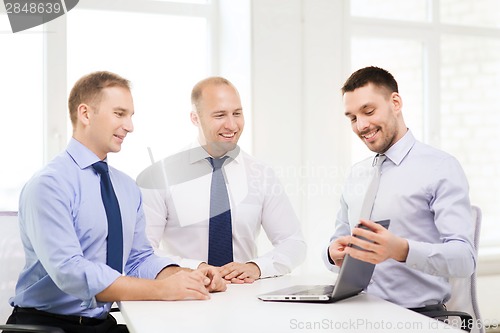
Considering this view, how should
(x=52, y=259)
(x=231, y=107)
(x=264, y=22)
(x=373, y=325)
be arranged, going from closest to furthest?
(x=373, y=325), (x=52, y=259), (x=231, y=107), (x=264, y=22)

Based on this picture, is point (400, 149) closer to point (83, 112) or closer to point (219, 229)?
point (219, 229)

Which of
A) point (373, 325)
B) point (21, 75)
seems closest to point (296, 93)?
point (21, 75)

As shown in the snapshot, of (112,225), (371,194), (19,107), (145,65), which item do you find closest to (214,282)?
(112,225)

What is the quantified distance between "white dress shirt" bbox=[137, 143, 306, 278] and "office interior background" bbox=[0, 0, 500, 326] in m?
0.84

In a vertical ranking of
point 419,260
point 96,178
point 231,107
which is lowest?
point 419,260

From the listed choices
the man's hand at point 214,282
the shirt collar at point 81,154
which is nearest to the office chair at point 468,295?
the man's hand at point 214,282

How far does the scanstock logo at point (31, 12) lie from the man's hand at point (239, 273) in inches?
78.4

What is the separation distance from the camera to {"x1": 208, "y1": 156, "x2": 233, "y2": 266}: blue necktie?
2803mm

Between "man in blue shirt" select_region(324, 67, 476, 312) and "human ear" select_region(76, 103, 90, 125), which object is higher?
"human ear" select_region(76, 103, 90, 125)

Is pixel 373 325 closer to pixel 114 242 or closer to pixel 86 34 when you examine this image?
pixel 114 242

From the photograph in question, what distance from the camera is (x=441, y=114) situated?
4.70 metres

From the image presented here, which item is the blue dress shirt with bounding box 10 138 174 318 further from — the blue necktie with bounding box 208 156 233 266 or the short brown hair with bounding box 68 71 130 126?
the blue necktie with bounding box 208 156 233 266

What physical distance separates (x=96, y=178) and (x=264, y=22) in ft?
6.33

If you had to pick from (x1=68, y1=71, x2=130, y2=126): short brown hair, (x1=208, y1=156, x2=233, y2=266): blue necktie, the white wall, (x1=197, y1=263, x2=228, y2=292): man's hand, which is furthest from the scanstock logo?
(x1=197, y1=263, x2=228, y2=292): man's hand
